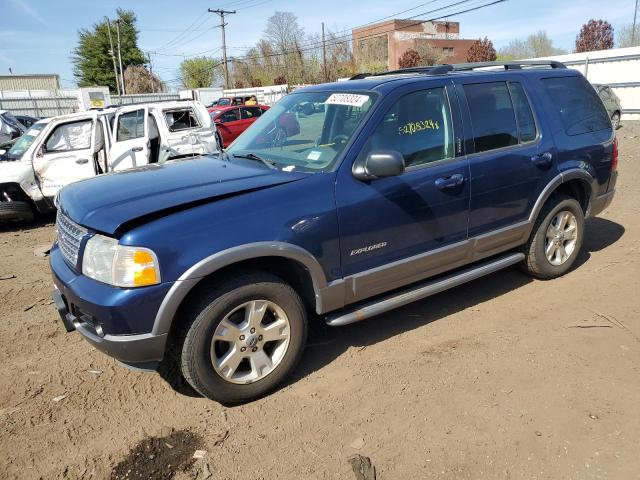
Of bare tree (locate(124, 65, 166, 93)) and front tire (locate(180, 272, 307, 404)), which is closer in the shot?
front tire (locate(180, 272, 307, 404))

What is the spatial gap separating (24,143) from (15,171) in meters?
0.98

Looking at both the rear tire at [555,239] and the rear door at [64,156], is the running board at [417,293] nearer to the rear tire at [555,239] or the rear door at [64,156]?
the rear tire at [555,239]

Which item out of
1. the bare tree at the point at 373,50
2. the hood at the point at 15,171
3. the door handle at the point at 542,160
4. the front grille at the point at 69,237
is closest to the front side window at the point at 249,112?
the hood at the point at 15,171

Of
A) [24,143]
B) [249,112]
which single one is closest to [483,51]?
[249,112]

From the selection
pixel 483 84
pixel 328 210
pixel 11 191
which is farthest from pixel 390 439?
pixel 11 191

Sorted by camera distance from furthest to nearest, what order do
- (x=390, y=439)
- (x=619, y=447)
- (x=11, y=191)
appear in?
(x=11, y=191), (x=390, y=439), (x=619, y=447)

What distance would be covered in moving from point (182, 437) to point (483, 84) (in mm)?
3438

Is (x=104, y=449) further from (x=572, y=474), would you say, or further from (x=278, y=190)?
(x=572, y=474)

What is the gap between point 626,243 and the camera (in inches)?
229

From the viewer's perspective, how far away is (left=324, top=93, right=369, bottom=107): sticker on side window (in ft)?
11.9

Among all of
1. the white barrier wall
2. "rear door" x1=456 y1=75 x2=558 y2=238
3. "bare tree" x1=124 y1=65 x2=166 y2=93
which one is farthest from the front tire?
"bare tree" x1=124 y1=65 x2=166 y2=93

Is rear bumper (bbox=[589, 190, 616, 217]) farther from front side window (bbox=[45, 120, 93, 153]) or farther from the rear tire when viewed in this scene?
front side window (bbox=[45, 120, 93, 153])

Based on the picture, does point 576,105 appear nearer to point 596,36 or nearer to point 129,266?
point 129,266

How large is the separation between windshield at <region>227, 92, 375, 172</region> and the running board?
998 millimetres
